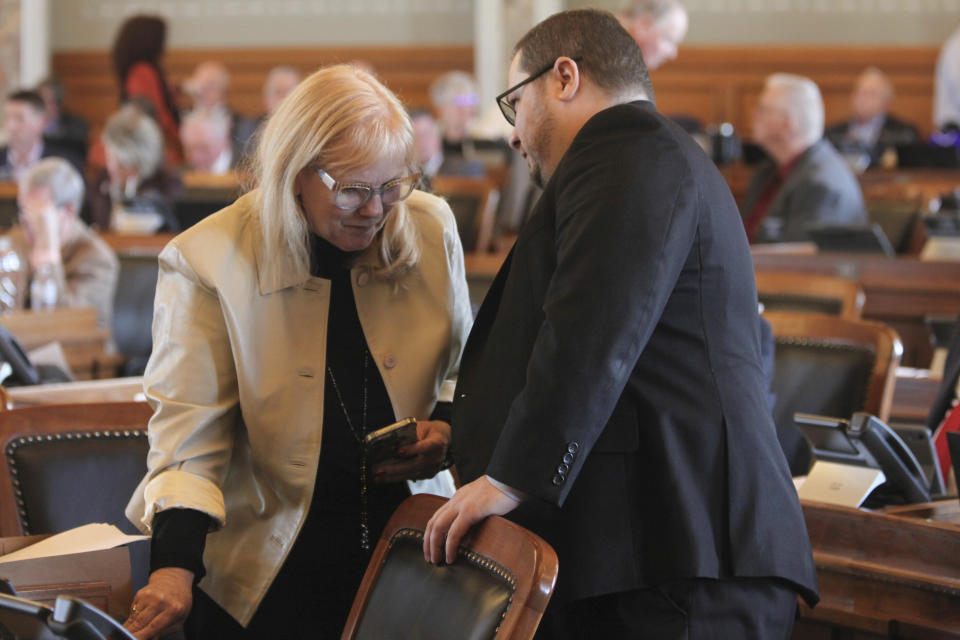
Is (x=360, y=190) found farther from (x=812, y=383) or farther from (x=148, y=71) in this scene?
(x=148, y=71)

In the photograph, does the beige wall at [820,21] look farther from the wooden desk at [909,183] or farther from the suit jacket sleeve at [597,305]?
the suit jacket sleeve at [597,305]

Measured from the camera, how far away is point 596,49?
5.08 feet

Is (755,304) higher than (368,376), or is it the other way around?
(755,304)

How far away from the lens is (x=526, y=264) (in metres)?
1.53

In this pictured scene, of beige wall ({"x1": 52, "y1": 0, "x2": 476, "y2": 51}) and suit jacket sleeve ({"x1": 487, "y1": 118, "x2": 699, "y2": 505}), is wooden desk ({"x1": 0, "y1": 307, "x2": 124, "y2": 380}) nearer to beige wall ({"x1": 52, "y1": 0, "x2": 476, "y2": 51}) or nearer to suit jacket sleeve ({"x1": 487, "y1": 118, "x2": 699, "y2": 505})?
suit jacket sleeve ({"x1": 487, "y1": 118, "x2": 699, "y2": 505})

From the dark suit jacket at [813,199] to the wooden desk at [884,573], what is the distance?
330 cm

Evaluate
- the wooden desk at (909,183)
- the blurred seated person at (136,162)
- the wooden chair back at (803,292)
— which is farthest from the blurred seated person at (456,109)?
the wooden chair back at (803,292)

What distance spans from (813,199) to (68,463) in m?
3.91

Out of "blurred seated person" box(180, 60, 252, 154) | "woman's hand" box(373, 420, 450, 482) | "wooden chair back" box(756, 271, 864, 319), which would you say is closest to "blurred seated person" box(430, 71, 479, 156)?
"blurred seated person" box(180, 60, 252, 154)

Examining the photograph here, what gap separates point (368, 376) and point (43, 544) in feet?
1.72

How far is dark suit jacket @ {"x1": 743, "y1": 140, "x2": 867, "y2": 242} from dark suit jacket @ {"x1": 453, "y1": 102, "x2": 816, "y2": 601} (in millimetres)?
3688

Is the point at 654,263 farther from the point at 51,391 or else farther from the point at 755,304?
the point at 51,391

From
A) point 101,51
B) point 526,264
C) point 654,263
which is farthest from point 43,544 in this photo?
point 101,51

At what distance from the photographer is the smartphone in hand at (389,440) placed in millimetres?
1701
